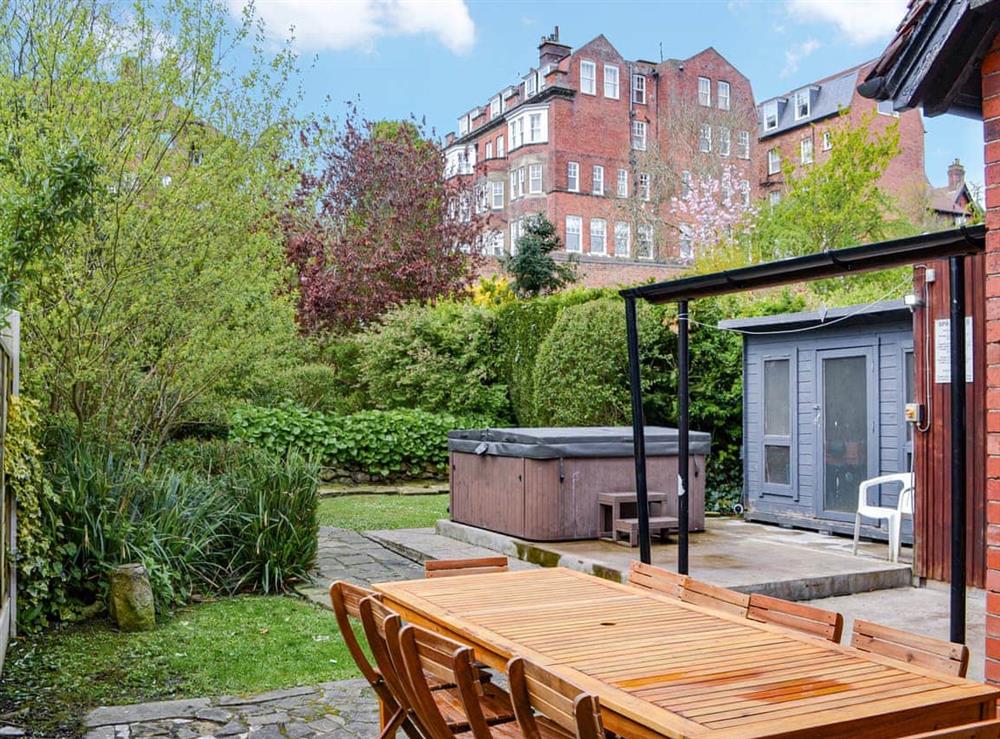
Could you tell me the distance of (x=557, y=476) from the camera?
30.5 feet

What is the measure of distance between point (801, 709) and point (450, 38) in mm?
48345

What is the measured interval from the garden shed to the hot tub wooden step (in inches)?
91.5

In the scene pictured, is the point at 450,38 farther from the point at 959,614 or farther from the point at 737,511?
the point at 959,614

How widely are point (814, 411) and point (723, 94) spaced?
103 feet

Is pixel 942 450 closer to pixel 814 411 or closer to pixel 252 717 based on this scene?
pixel 814 411

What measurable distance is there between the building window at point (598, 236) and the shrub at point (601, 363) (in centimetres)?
2524

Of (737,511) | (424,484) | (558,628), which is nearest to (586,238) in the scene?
(424,484)

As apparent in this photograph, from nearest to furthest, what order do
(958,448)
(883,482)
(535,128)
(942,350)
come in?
(958,448), (942,350), (883,482), (535,128)

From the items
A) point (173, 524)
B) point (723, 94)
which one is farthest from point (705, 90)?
point (173, 524)

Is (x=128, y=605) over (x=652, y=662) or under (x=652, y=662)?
under

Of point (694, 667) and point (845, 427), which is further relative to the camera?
point (845, 427)

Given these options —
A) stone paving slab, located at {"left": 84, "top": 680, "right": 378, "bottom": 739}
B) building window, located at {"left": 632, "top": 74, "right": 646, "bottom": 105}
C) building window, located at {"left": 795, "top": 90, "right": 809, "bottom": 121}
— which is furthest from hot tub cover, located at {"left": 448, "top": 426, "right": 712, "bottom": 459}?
building window, located at {"left": 795, "top": 90, "right": 809, "bottom": 121}

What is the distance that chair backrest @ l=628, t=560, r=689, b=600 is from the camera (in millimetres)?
4188

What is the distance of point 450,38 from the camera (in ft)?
156
